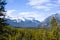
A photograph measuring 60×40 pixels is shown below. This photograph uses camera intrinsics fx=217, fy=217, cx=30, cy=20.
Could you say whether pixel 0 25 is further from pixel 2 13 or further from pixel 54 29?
pixel 54 29

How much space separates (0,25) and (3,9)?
3.72ft

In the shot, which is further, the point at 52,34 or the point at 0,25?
the point at 52,34

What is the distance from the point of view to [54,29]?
230 ft

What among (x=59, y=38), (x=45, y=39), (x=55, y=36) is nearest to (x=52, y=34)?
(x=55, y=36)

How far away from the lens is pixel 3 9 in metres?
14.9

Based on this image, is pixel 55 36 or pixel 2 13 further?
pixel 55 36

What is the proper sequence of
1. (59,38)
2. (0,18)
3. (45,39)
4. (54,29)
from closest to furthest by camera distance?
(0,18) → (54,29) → (59,38) → (45,39)

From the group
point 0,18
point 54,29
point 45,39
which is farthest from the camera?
point 45,39

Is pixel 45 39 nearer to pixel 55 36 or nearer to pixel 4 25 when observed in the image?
pixel 55 36

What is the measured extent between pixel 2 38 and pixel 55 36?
192 feet

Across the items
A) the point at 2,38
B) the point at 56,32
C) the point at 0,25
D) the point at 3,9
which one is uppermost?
the point at 3,9

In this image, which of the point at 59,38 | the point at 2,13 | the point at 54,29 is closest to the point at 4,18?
the point at 2,13

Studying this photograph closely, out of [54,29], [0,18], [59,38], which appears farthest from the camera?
[59,38]

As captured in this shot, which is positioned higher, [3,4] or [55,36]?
[3,4]
